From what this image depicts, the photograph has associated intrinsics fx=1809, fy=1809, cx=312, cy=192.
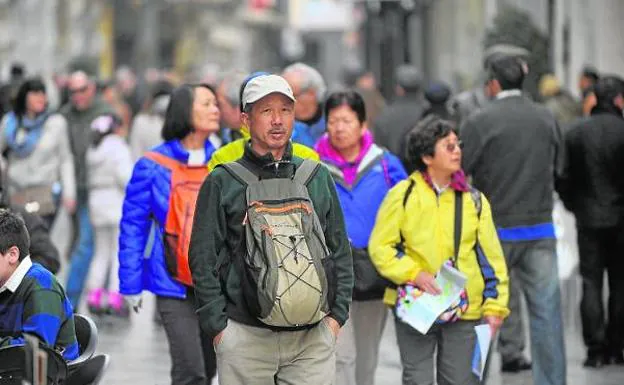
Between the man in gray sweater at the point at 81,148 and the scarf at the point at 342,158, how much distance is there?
19.0 ft

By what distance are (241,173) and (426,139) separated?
2.18 meters

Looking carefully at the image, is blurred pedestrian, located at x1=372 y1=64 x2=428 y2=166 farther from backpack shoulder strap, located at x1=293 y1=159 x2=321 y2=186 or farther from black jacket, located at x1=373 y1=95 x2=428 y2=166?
backpack shoulder strap, located at x1=293 y1=159 x2=321 y2=186

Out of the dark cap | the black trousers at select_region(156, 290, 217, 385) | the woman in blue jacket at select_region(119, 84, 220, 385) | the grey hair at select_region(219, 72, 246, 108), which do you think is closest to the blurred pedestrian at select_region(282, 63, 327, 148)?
the grey hair at select_region(219, 72, 246, 108)

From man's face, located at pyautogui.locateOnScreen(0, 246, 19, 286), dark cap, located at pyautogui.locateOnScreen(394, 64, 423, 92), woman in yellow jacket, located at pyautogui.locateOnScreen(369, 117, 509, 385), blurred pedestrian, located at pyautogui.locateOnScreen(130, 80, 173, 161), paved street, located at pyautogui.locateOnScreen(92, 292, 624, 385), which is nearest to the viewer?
man's face, located at pyautogui.locateOnScreen(0, 246, 19, 286)

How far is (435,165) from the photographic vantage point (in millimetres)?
9180

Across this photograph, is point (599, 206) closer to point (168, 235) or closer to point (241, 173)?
point (168, 235)

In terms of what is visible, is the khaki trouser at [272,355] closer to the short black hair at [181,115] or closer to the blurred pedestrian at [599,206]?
the short black hair at [181,115]

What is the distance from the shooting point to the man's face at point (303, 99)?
1105cm

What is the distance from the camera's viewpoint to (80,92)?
53.3ft

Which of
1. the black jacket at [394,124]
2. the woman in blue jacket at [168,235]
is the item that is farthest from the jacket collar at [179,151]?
the black jacket at [394,124]

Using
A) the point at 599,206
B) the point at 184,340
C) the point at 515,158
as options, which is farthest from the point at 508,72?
the point at 184,340

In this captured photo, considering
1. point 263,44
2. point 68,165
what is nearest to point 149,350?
point 68,165

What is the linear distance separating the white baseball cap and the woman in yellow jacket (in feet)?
6.27

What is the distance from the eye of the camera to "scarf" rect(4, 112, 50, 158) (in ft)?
46.8
